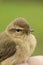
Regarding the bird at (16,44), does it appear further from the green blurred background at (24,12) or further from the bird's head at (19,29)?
the green blurred background at (24,12)

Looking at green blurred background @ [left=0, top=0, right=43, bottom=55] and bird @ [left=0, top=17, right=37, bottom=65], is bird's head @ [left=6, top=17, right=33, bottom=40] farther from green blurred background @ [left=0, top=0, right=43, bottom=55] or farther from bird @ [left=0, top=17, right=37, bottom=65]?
green blurred background @ [left=0, top=0, right=43, bottom=55]

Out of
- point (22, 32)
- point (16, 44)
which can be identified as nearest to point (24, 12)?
point (22, 32)

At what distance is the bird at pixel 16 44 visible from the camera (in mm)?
3485

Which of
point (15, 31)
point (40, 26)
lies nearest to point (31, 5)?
point (40, 26)

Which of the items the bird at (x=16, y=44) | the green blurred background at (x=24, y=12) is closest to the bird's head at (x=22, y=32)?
the bird at (x=16, y=44)

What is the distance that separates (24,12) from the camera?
8336 millimetres

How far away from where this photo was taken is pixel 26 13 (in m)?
8.24

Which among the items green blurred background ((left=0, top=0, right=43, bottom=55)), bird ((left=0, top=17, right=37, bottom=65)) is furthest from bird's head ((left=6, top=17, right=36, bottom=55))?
green blurred background ((left=0, top=0, right=43, bottom=55))

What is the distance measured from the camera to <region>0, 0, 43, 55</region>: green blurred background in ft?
23.9

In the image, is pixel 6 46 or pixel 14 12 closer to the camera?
pixel 6 46

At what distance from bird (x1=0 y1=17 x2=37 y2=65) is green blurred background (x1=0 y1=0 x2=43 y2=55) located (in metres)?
2.94

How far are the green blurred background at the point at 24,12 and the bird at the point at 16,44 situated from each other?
2.94m

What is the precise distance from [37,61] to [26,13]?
461 cm

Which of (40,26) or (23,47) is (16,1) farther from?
(23,47)
